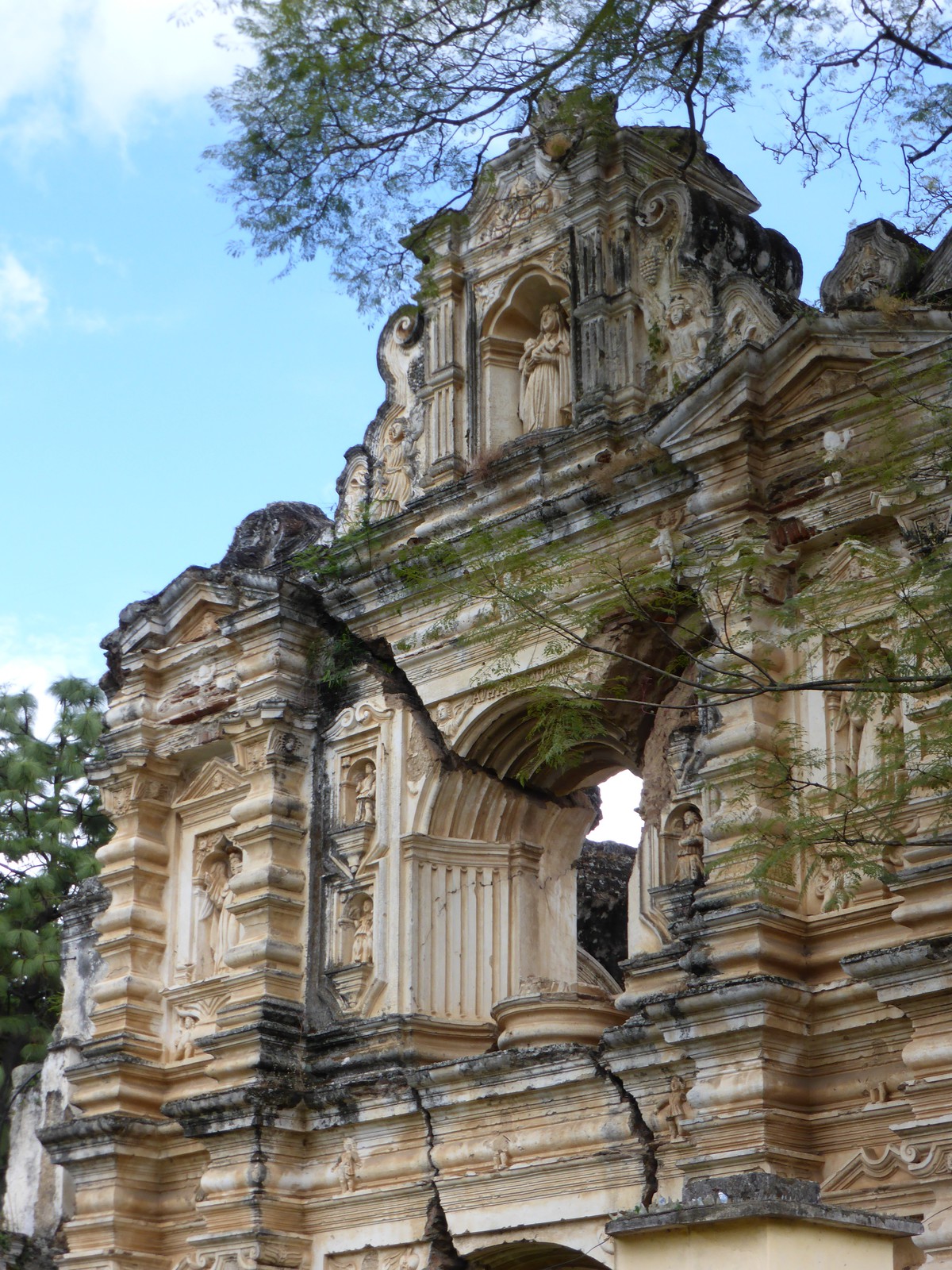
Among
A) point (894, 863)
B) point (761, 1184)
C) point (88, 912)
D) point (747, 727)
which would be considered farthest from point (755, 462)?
point (88, 912)

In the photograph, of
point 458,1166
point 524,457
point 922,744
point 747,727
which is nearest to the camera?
point 922,744

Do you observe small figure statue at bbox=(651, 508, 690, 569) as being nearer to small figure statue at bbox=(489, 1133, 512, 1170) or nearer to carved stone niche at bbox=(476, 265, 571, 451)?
carved stone niche at bbox=(476, 265, 571, 451)

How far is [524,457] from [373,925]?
3079 mm

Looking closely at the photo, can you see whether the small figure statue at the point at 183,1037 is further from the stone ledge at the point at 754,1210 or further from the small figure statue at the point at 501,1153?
the stone ledge at the point at 754,1210

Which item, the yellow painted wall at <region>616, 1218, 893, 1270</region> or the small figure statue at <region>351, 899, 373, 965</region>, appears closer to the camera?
the yellow painted wall at <region>616, 1218, 893, 1270</region>

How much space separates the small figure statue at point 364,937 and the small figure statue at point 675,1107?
270 centimetres

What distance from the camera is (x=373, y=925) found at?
12.9 metres

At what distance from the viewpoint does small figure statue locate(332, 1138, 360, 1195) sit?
40.5 feet

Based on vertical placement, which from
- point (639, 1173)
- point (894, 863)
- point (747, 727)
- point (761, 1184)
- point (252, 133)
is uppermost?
point (252, 133)

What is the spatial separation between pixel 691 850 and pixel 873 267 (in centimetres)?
342

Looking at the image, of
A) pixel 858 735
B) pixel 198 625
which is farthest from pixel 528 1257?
pixel 198 625

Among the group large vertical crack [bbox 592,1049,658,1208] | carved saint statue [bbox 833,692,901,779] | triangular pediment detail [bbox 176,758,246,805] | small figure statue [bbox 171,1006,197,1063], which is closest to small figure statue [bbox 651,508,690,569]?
carved saint statue [bbox 833,692,901,779]

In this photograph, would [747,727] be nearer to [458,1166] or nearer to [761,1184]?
[458,1166]

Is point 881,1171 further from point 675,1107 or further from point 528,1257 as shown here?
point 528,1257
